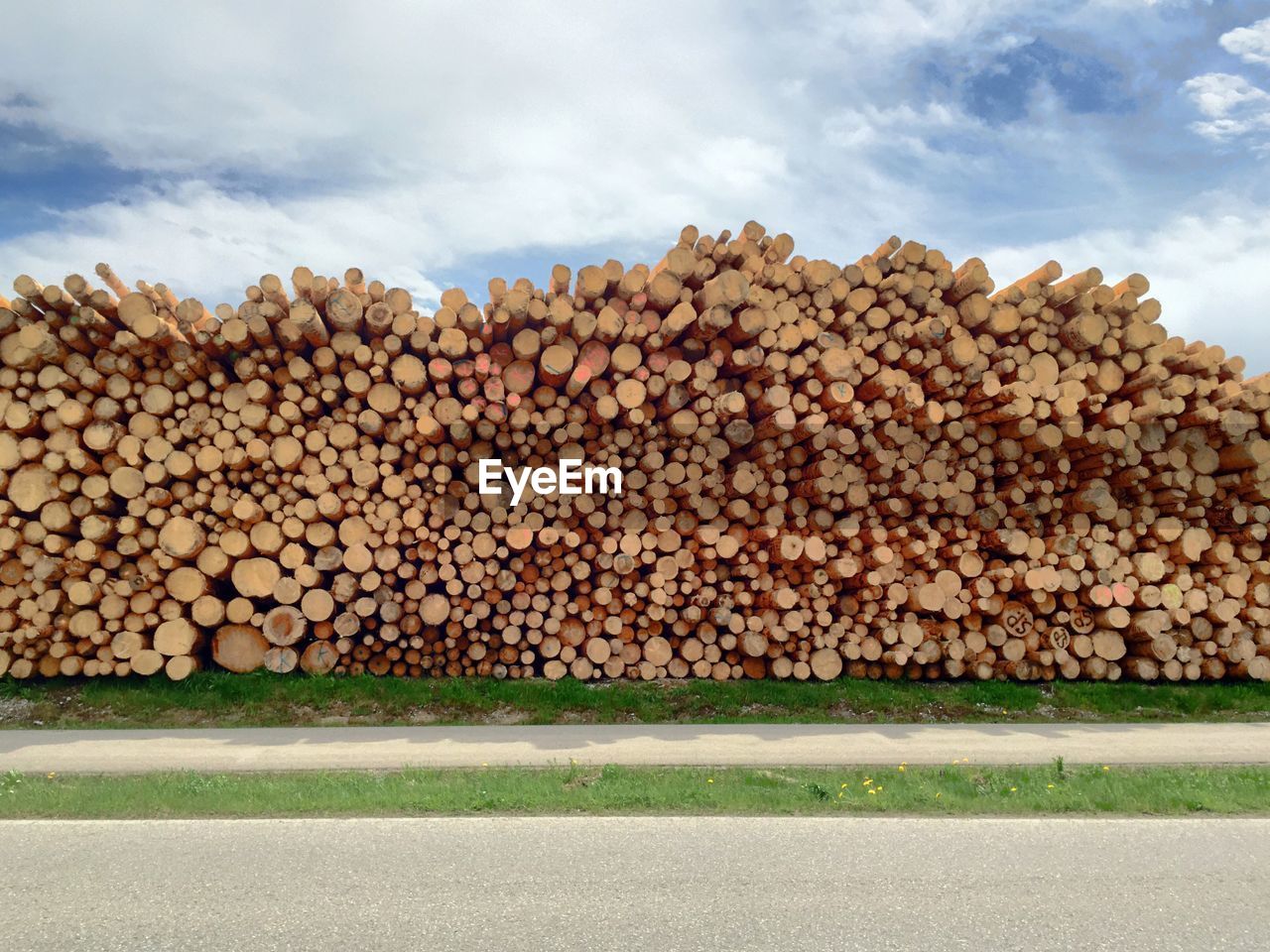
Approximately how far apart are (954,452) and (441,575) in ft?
16.5

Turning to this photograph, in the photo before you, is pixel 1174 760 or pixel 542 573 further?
pixel 542 573

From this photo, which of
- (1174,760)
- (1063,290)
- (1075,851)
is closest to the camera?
(1075,851)

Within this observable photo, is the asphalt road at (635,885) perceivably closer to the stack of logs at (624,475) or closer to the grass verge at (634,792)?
the grass verge at (634,792)

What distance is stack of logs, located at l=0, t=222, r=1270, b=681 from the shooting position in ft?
24.1

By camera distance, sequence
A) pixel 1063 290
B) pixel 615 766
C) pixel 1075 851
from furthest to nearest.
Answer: pixel 1063 290, pixel 615 766, pixel 1075 851

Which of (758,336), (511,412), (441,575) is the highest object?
(758,336)

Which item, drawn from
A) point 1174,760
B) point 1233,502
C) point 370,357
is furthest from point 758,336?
point 1233,502

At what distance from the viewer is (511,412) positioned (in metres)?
7.51

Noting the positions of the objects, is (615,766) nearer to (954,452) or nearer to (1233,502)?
(954,452)

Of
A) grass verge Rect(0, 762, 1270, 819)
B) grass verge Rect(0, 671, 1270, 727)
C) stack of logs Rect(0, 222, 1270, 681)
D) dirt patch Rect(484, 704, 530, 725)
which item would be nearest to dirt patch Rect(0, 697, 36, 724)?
grass verge Rect(0, 671, 1270, 727)

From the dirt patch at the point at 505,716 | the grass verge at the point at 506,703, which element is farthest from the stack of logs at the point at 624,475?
the dirt patch at the point at 505,716

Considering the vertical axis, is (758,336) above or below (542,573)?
above

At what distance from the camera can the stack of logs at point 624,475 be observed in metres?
7.34

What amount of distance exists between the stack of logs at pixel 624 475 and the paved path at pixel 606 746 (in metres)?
0.85
